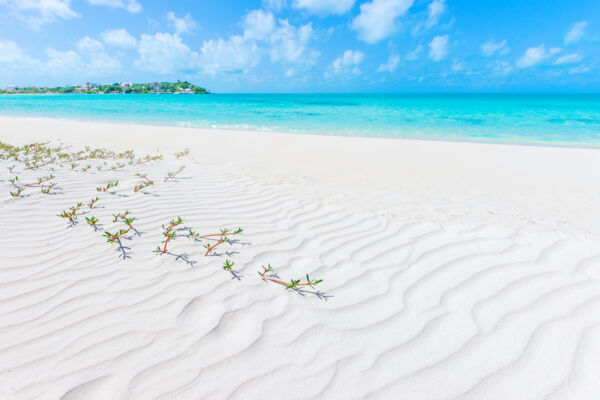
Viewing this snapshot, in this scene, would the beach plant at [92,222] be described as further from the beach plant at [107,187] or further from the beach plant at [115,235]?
the beach plant at [107,187]

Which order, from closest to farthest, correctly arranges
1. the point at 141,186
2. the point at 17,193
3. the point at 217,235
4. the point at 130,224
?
the point at 217,235, the point at 130,224, the point at 17,193, the point at 141,186

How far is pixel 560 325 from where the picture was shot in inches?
73.5

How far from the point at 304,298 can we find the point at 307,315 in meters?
0.16

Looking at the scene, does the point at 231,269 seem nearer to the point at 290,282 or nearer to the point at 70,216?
the point at 290,282

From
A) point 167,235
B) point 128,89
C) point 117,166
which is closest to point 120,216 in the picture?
point 167,235

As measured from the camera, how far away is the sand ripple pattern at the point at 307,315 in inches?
59.7

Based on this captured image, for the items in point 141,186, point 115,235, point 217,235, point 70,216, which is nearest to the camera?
point 115,235

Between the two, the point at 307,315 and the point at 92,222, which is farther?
the point at 92,222

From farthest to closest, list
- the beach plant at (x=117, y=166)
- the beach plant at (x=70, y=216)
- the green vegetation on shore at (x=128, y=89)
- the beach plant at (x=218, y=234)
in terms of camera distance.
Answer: the green vegetation on shore at (x=128, y=89) < the beach plant at (x=117, y=166) < the beach plant at (x=70, y=216) < the beach plant at (x=218, y=234)

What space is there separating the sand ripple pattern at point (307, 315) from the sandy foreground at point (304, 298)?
0.4 inches

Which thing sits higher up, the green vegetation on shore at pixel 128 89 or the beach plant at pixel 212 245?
the green vegetation on shore at pixel 128 89

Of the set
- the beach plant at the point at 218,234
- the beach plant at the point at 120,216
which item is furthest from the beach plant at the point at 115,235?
the beach plant at the point at 218,234

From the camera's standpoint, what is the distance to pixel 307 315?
1.97 m

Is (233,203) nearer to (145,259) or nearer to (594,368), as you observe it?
(145,259)
